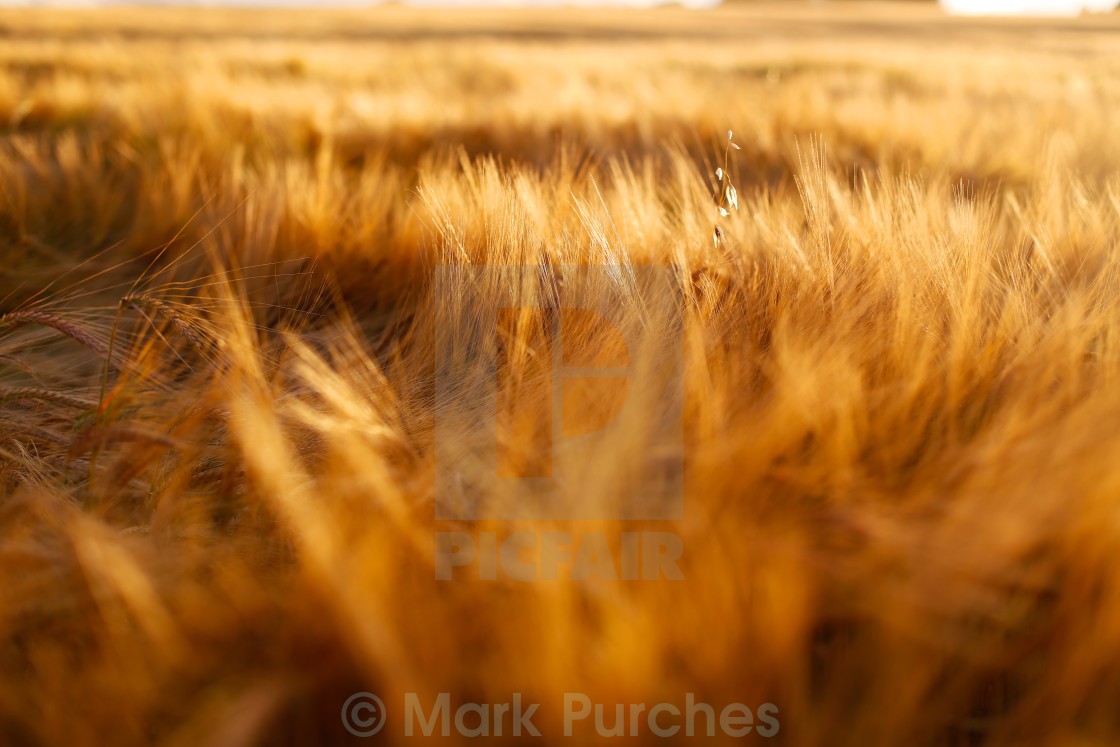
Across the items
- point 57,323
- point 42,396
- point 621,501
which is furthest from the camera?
point 42,396

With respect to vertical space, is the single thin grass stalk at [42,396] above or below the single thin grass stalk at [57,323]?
below

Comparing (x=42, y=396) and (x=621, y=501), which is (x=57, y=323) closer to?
(x=42, y=396)

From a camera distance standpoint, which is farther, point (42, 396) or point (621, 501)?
point (42, 396)

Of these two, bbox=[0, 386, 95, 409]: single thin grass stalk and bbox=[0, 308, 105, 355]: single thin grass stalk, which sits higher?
bbox=[0, 308, 105, 355]: single thin grass stalk

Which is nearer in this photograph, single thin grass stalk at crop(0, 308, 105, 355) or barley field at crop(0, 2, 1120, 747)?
barley field at crop(0, 2, 1120, 747)

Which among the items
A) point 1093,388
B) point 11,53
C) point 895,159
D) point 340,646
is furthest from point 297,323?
point 11,53

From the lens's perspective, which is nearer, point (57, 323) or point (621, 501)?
point (621, 501)

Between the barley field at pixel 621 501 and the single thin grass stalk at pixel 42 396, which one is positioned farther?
the single thin grass stalk at pixel 42 396

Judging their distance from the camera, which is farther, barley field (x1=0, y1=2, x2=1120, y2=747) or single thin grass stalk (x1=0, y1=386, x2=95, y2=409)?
single thin grass stalk (x1=0, y1=386, x2=95, y2=409)

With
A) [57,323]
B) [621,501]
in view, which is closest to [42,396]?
[57,323]

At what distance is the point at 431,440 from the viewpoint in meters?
1.02

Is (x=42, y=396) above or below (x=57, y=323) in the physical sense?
below

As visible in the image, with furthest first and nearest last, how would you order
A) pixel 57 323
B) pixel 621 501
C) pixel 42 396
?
pixel 42 396 < pixel 57 323 < pixel 621 501

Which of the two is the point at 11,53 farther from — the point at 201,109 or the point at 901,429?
the point at 901,429
